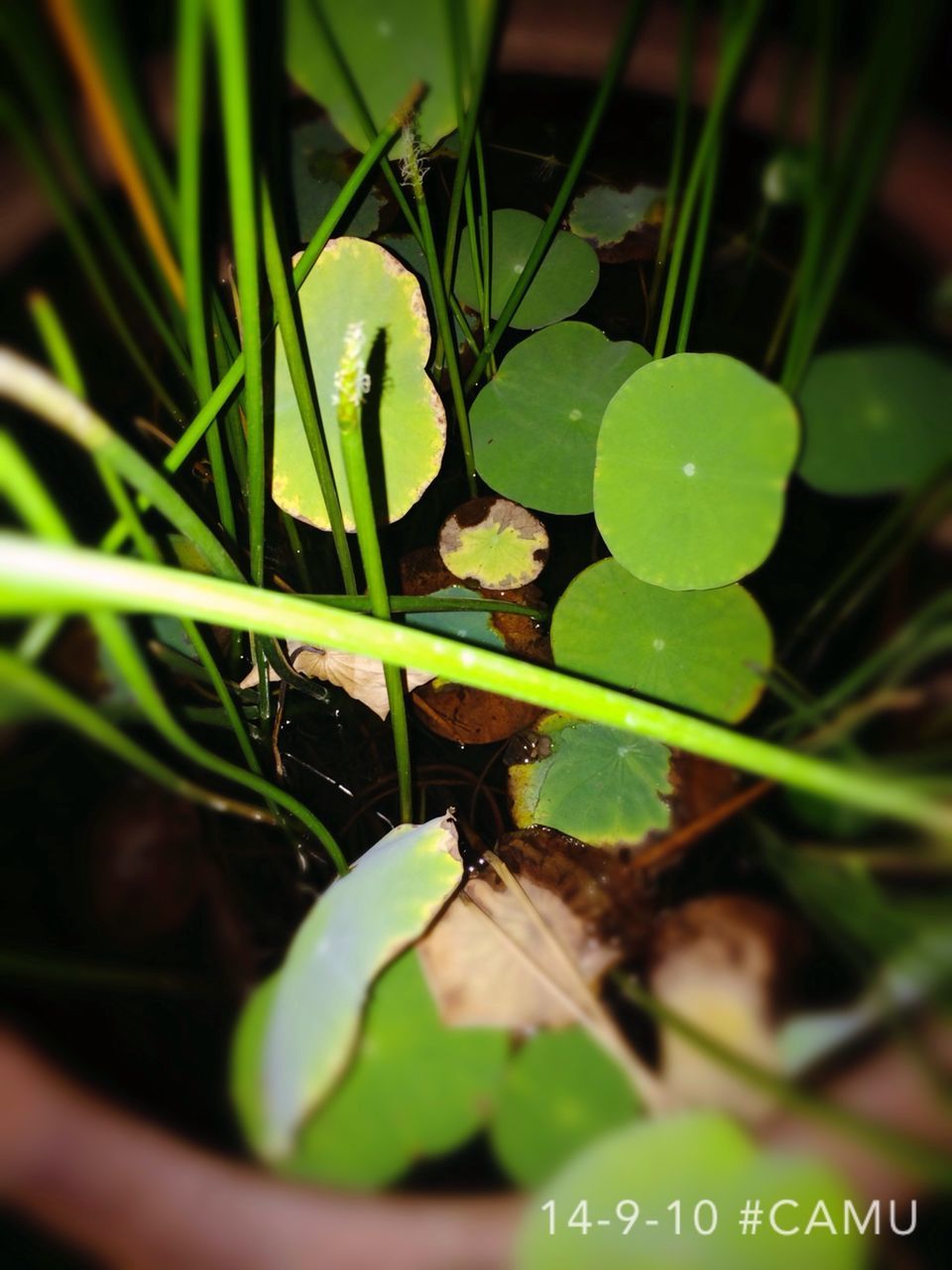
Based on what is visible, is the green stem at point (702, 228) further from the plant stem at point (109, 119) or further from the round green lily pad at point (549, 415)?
the plant stem at point (109, 119)

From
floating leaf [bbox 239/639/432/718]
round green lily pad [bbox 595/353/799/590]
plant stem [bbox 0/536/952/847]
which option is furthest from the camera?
floating leaf [bbox 239/639/432/718]

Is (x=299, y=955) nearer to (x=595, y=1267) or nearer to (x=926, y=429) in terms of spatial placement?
(x=595, y=1267)

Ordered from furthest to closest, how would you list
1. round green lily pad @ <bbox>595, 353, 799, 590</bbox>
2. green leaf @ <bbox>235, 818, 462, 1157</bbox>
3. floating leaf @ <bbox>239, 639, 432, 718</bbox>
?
floating leaf @ <bbox>239, 639, 432, 718</bbox> < round green lily pad @ <bbox>595, 353, 799, 590</bbox> < green leaf @ <bbox>235, 818, 462, 1157</bbox>

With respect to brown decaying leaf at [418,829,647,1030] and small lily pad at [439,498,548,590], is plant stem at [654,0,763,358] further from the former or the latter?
brown decaying leaf at [418,829,647,1030]

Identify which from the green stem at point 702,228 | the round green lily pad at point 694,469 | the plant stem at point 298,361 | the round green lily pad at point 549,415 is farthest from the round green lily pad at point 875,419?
the plant stem at point 298,361

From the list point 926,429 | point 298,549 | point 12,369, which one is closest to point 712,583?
point 926,429

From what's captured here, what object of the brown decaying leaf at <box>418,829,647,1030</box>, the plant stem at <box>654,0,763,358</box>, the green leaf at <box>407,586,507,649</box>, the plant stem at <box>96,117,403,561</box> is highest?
the plant stem at <box>654,0,763,358</box>

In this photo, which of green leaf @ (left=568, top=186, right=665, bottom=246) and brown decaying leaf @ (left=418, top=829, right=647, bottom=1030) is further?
green leaf @ (left=568, top=186, right=665, bottom=246)

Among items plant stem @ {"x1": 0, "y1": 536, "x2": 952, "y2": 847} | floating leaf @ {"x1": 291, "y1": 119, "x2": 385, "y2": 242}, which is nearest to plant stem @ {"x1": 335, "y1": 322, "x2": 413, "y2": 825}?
plant stem @ {"x1": 0, "y1": 536, "x2": 952, "y2": 847}

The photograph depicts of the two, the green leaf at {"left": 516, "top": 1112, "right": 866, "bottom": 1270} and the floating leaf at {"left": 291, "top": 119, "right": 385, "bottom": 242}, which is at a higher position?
the floating leaf at {"left": 291, "top": 119, "right": 385, "bottom": 242}
